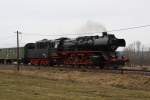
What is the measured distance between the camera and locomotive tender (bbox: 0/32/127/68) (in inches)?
1427

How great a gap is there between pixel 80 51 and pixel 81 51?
22 cm

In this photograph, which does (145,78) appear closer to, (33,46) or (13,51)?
(33,46)

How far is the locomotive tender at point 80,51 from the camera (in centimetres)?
3625

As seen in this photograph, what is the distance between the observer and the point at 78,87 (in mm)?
24469

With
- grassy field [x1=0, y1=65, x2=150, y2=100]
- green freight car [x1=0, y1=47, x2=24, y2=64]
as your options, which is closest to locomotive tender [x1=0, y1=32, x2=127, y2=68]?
grassy field [x1=0, y1=65, x2=150, y2=100]

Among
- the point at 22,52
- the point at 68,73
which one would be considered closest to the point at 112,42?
the point at 68,73

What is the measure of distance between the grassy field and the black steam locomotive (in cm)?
363

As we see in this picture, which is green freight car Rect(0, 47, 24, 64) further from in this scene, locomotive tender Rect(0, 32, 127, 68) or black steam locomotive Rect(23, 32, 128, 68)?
black steam locomotive Rect(23, 32, 128, 68)

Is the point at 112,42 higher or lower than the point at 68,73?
higher

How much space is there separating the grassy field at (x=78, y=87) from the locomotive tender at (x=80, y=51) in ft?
12.0

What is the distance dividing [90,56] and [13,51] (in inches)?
957

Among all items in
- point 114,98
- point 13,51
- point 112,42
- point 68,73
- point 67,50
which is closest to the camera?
point 114,98

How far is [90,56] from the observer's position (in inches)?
1468

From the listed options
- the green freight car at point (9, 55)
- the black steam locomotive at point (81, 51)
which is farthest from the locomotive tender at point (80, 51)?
the green freight car at point (9, 55)
